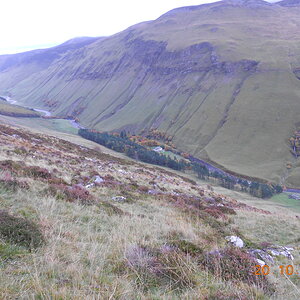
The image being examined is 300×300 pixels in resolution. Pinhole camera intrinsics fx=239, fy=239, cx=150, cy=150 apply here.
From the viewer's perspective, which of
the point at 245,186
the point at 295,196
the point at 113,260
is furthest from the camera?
the point at 245,186

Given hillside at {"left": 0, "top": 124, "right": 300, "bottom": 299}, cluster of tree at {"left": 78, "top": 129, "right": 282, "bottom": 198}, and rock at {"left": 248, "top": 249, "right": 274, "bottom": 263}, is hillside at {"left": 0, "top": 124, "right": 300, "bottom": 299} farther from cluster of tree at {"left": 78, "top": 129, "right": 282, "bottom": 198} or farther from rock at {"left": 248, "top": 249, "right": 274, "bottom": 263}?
cluster of tree at {"left": 78, "top": 129, "right": 282, "bottom": 198}

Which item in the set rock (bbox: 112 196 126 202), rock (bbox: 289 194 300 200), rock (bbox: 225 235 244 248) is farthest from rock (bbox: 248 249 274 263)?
rock (bbox: 289 194 300 200)

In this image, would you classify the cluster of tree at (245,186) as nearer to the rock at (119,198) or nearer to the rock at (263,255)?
the rock at (119,198)

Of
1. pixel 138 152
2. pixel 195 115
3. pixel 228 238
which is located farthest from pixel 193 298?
pixel 195 115

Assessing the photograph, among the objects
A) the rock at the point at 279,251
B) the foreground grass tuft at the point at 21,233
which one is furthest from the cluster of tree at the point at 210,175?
the foreground grass tuft at the point at 21,233

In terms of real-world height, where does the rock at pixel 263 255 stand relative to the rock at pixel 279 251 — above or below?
above

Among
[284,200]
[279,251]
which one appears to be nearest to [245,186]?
[284,200]

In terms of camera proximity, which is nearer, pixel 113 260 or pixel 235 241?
pixel 113 260

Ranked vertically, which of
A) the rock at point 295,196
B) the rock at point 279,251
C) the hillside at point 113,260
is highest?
the hillside at point 113,260

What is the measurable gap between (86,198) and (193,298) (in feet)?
25.1

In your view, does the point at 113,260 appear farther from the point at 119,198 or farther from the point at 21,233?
the point at 119,198

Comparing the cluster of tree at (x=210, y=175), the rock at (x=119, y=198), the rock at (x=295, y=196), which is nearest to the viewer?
the rock at (x=119, y=198)

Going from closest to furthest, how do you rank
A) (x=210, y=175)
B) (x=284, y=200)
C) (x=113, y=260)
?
(x=113, y=260)
(x=284, y=200)
(x=210, y=175)

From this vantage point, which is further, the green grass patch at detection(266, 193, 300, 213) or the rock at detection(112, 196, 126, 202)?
the green grass patch at detection(266, 193, 300, 213)
